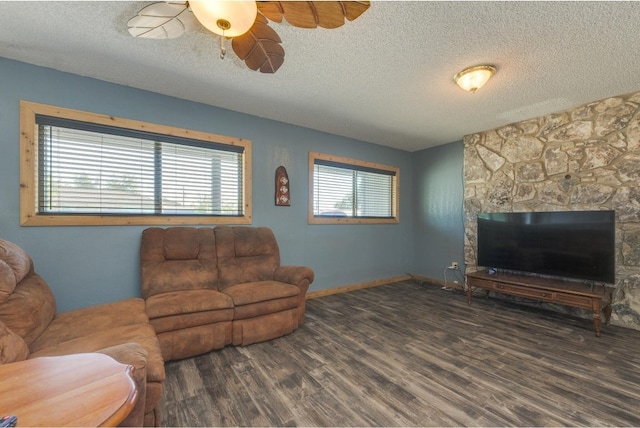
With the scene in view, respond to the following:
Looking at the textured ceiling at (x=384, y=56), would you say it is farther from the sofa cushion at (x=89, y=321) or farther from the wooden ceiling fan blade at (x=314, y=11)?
the sofa cushion at (x=89, y=321)

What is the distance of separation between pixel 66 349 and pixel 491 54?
11.8ft

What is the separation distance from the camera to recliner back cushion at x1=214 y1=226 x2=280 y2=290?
2893 millimetres

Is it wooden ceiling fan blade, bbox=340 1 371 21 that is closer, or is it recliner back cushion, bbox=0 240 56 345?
wooden ceiling fan blade, bbox=340 1 371 21

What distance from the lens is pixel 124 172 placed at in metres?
2.71

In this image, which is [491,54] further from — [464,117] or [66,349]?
[66,349]

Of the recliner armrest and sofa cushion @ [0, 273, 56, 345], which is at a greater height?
sofa cushion @ [0, 273, 56, 345]

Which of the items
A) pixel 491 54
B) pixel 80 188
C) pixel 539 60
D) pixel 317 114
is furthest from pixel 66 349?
pixel 539 60

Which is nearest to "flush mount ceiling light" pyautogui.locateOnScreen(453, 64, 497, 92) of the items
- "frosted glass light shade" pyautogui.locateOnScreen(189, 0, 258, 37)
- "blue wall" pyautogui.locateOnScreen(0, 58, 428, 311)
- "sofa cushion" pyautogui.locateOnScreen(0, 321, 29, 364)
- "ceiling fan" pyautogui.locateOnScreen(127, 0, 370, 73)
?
"ceiling fan" pyautogui.locateOnScreen(127, 0, 370, 73)

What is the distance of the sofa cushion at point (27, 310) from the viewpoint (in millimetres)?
1508

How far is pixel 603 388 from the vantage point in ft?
5.94

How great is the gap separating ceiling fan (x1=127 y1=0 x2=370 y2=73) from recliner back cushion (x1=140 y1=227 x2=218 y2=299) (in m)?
1.81

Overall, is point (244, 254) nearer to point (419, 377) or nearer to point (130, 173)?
point (130, 173)

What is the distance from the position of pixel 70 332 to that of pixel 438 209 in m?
4.99

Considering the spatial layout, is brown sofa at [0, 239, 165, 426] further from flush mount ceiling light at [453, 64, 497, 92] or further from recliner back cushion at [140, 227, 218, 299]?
flush mount ceiling light at [453, 64, 497, 92]
